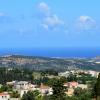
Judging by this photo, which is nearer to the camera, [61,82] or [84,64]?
[61,82]

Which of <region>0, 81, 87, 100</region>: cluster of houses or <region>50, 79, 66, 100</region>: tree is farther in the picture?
<region>0, 81, 87, 100</region>: cluster of houses

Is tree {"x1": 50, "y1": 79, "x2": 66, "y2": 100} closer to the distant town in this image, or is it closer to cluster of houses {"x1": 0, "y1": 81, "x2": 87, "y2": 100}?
the distant town

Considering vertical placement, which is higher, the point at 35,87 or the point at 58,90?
the point at 58,90

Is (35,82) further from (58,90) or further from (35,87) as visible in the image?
(58,90)

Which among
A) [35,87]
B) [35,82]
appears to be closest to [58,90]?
[35,87]

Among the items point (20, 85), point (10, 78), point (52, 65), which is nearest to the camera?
point (20, 85)

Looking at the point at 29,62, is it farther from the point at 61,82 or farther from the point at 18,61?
the point at 61,82

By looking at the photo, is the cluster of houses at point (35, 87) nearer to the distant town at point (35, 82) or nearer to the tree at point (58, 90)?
the distant town at point (35, 82)

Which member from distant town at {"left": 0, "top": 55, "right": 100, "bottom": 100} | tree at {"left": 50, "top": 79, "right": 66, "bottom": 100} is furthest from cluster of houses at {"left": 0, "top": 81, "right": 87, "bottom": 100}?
tree at {"left": 50, "top": 79, "right": 66, "bottom": 100}

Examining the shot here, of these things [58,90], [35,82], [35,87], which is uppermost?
[58,90]

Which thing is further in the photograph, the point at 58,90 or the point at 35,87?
the point at 35,87

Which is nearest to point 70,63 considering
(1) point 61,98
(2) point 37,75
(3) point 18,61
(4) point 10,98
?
(3) point 18,61
